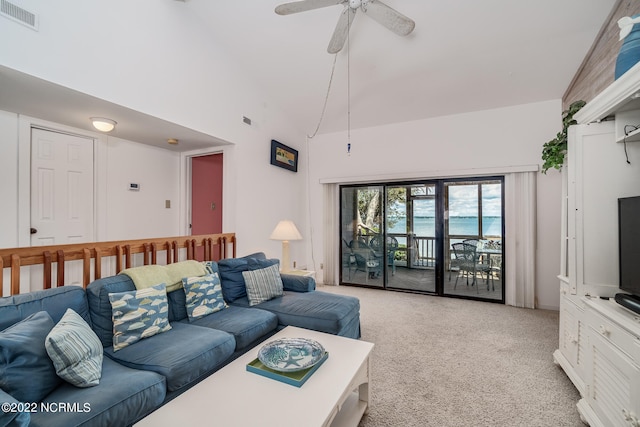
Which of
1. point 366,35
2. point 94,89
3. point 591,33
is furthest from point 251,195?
point 591,33

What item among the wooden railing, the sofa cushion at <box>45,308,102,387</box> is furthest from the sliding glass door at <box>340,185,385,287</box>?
the sofa cushion at <box>45,308,102,387</box>

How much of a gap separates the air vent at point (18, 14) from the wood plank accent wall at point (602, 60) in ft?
14.2

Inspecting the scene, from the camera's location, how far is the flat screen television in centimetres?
159

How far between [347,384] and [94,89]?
2.80m

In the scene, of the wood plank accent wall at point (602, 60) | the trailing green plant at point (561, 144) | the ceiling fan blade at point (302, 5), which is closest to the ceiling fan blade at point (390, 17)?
the ceiling fan blade at point (302, 5)

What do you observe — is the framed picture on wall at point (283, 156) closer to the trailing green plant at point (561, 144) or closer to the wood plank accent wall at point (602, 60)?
the trailing green plant at point (561, 144)

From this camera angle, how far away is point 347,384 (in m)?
1.41

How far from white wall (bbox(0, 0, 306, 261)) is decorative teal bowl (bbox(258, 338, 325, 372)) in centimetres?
219

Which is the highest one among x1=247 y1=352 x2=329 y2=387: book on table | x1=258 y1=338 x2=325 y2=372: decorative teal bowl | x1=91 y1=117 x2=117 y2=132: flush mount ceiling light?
x1=91 y1=117 x2=117 y2=132: flush mount ceiling light

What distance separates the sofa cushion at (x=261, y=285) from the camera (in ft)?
8.91

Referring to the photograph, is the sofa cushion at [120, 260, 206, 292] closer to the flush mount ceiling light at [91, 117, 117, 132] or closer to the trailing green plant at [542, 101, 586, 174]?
the flush mount ceiling light at [91, 117, 117, 132]

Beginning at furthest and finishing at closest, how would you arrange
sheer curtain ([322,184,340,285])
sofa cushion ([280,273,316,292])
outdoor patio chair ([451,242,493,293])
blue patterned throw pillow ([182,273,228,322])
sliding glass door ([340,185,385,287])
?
sheer curtain ([322,184,340,285]) < sliding glass door ([340,185,385,287]) < outdoor patio chair ([451,242,493,293]) < sofa cushion ([280,273,316,292]) < blue patterned throw pillow ([182,273,228,322])

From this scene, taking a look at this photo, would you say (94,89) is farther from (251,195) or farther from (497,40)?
(497,40)

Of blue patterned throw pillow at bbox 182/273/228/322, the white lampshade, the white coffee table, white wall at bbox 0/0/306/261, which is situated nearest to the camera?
the white coffee table
